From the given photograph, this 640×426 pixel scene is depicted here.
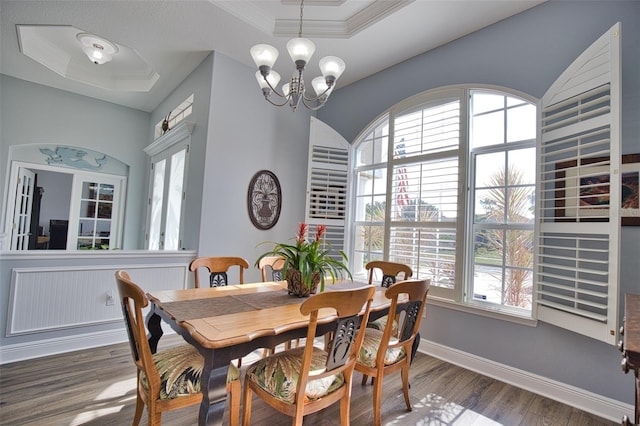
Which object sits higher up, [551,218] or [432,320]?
[551,218]

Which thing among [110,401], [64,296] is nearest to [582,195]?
[110,401]

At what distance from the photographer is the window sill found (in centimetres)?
244

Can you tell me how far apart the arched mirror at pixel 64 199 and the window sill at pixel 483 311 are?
214 inches

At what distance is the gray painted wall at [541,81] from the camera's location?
6.80 ft

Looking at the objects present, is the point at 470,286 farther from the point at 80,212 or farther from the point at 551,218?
the point at 80,212

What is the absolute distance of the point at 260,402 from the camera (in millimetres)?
2100

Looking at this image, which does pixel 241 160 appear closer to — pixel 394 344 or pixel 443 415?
pixel 394 344

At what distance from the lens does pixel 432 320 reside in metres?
3.06

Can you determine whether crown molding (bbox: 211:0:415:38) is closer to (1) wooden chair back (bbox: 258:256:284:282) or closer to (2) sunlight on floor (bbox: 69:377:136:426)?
(1) wooden chair back (bbox: 258:256:284:282)

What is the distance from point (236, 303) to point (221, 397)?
58cm

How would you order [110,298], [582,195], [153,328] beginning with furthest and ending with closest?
[110,298], [582,195], [153,328]

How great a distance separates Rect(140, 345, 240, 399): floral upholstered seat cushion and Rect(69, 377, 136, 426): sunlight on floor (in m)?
0.75

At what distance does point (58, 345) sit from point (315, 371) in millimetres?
2681

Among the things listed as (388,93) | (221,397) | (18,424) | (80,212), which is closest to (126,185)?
(80,212)
